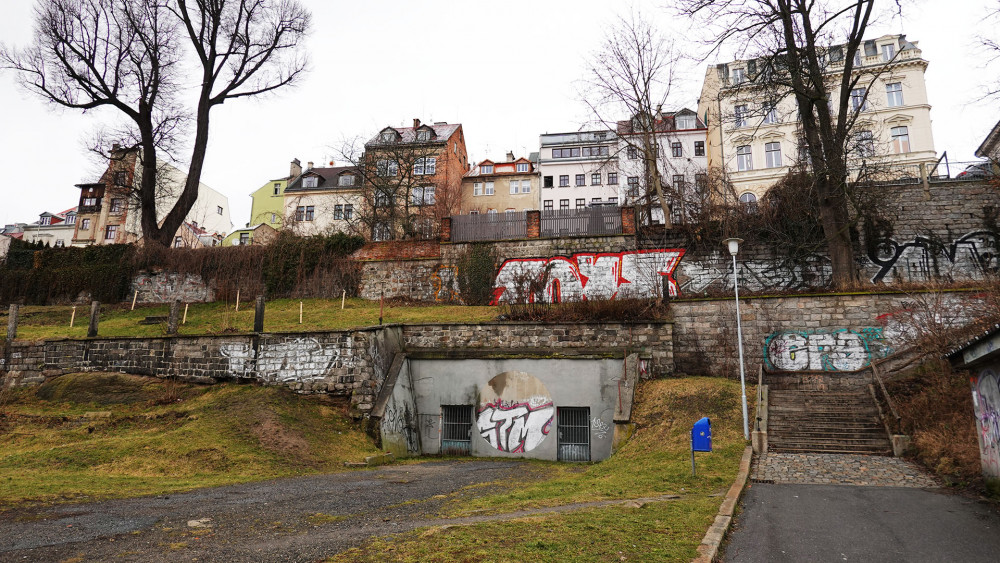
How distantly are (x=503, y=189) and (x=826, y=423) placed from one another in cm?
3550

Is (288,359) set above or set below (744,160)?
below

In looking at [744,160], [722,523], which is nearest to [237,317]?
[722,523]

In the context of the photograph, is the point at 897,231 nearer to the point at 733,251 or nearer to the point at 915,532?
the point at 733,251

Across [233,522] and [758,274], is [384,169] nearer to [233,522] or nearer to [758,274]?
[758,274]

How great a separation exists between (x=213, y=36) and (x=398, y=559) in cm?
3029

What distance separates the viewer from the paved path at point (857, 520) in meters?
5.97

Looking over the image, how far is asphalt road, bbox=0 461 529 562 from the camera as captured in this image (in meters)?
5.61

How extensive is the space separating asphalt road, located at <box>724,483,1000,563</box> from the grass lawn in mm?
10884

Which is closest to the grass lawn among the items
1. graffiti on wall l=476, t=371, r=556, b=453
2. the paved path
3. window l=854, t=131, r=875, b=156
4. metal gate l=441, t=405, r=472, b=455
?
graffiti on wall l=476, t=371, r=556, b=453

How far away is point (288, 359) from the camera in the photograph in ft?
49.2

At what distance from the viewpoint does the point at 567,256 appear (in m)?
22.6

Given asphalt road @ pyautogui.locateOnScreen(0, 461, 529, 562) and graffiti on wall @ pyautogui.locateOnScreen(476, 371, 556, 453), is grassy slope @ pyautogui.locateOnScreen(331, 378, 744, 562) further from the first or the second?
graffiti on wall @ pyautogui.locateOnScreen(476, 371, 556, 453)

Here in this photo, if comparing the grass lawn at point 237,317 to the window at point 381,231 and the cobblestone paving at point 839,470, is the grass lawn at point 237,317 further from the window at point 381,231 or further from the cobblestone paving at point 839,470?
the cobblestone paving at point 839,470

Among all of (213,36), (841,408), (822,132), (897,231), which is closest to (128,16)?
(213,36)
